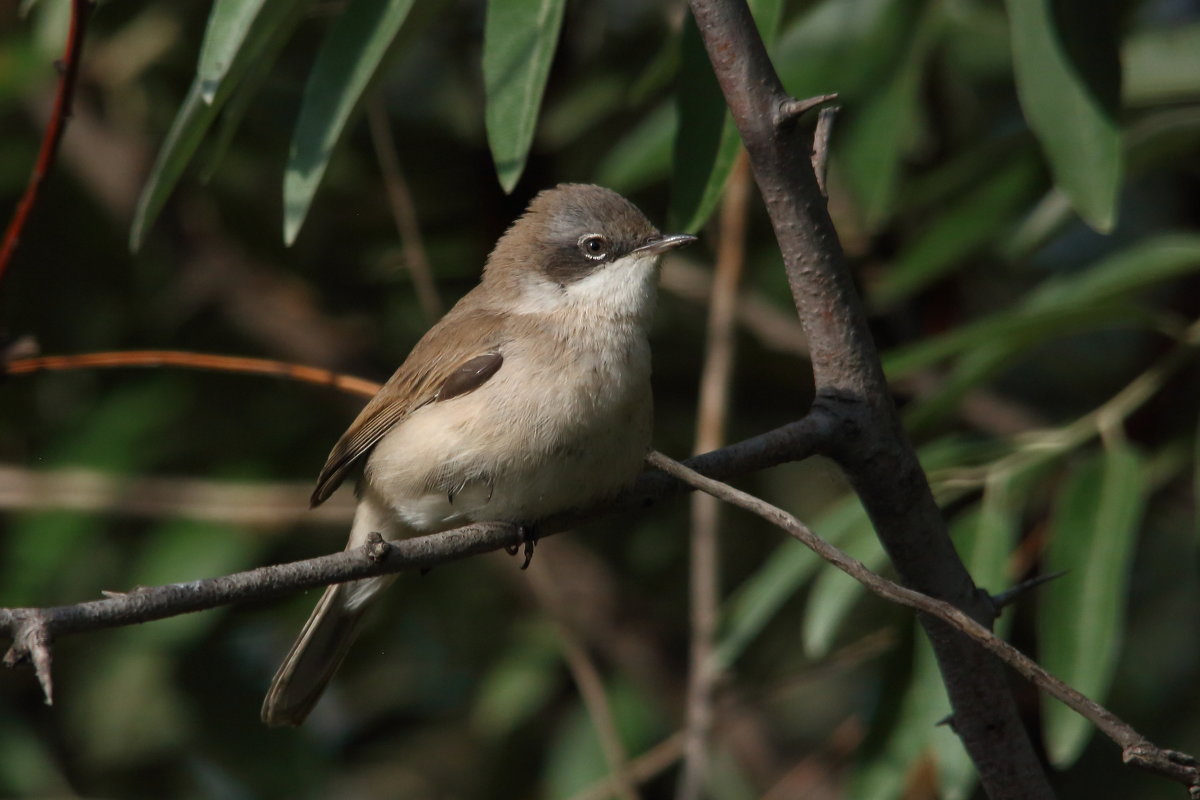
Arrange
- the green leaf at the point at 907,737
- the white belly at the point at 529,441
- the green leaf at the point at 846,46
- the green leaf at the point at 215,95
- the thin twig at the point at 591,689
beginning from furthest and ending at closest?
the thin twig at the point at 591,689 → the green leaf at the point at 846,46 → the green leaf at the point at 907,737 → the white belly at the point at 529,441 → the green leaf at the point at 215,95

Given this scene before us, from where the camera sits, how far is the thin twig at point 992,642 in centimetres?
201

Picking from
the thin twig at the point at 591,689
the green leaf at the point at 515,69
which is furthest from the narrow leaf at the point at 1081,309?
the thin twig at the point at 591,689

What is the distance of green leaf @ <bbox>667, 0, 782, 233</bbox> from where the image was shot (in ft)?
10.0

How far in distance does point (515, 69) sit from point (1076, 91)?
1.46 m

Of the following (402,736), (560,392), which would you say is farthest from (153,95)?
(560,392)

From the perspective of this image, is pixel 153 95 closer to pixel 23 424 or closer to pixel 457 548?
pixel 23 424

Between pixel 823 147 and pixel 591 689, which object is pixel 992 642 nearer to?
pixel 823 147

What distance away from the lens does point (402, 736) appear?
19.9 feet

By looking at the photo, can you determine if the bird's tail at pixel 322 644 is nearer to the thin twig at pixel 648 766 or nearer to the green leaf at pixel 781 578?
the green leaf at pixel 781 578

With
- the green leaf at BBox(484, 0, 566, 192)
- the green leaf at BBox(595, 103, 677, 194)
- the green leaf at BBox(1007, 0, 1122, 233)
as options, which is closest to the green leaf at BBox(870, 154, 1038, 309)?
the green leaf at BBox(595, 103, 677, 194)

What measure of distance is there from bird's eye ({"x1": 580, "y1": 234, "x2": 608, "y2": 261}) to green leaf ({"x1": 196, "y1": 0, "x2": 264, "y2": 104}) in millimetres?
1510

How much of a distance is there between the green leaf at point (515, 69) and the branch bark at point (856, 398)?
67cm

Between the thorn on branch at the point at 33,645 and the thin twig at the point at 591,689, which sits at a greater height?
the thorn on branch at the point at 33,645

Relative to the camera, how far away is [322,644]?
3.75m
